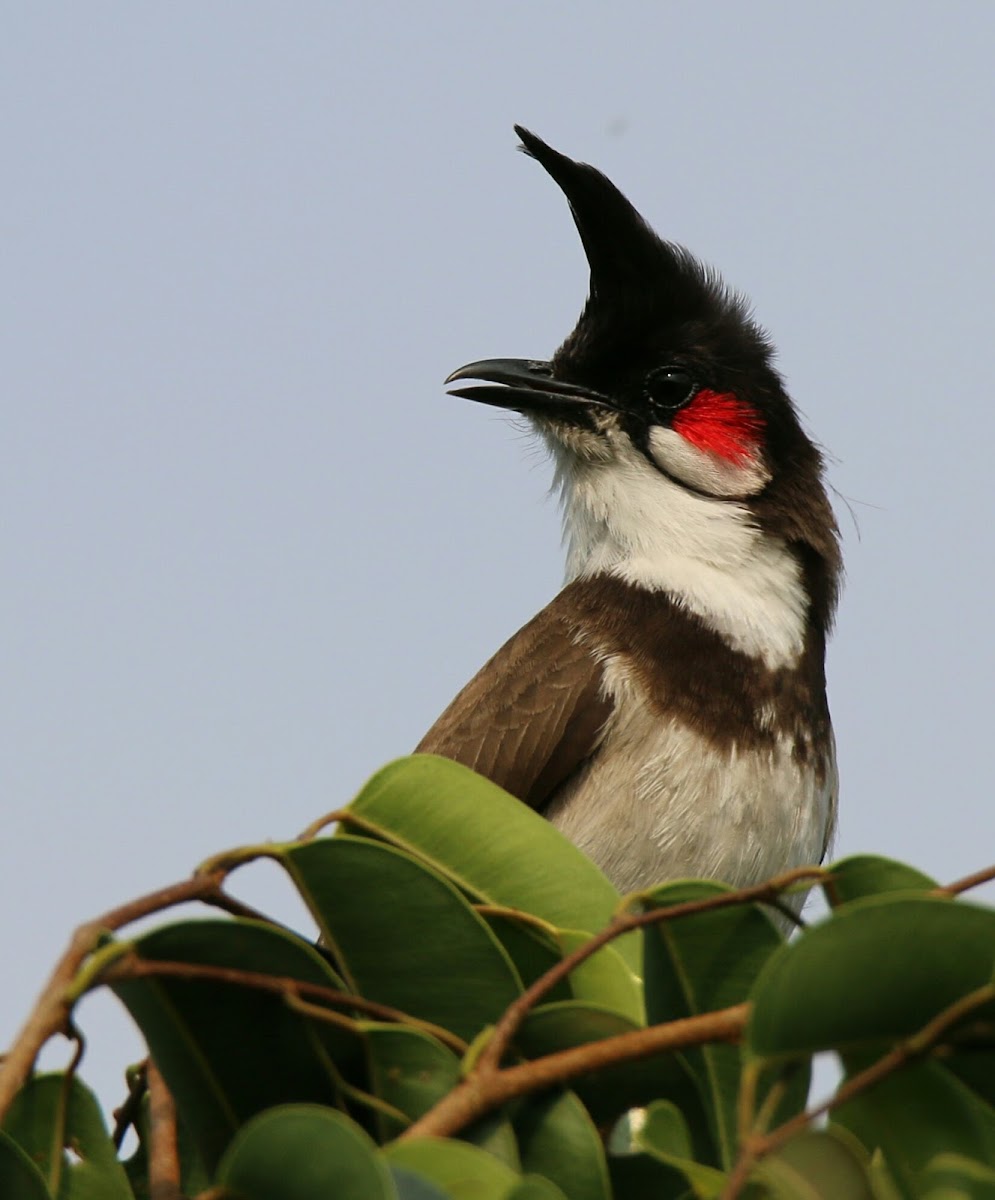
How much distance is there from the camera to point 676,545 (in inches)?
200

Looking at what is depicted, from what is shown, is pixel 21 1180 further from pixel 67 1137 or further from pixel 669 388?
pixel 669 388

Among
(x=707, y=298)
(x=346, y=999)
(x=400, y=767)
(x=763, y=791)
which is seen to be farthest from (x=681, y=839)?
(x=346, y=999)

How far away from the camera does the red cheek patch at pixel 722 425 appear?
5.23 meters

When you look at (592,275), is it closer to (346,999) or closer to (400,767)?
(400,767)

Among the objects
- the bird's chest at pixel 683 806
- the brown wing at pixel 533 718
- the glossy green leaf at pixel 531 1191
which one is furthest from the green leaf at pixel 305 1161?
the brown wing at pixel 533 718

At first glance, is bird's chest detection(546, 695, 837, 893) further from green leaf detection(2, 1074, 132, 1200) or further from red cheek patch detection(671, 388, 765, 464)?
green leaf detection(2, 1074, 132, 1200)

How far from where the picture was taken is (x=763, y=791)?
174 inches

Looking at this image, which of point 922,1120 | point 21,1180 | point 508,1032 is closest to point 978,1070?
point 922,1120

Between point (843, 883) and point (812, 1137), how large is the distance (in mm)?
378

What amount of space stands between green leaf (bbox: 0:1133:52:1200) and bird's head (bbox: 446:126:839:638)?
11.8ft

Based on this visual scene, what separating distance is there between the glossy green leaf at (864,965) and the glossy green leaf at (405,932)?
0.39m

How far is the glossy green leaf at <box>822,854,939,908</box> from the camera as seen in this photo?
168cm

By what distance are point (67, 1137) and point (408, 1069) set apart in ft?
1.63

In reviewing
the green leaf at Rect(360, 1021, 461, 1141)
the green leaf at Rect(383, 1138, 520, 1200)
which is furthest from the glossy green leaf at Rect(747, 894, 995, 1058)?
the green leaf at Rect(360, 1021, 461, 1141)
